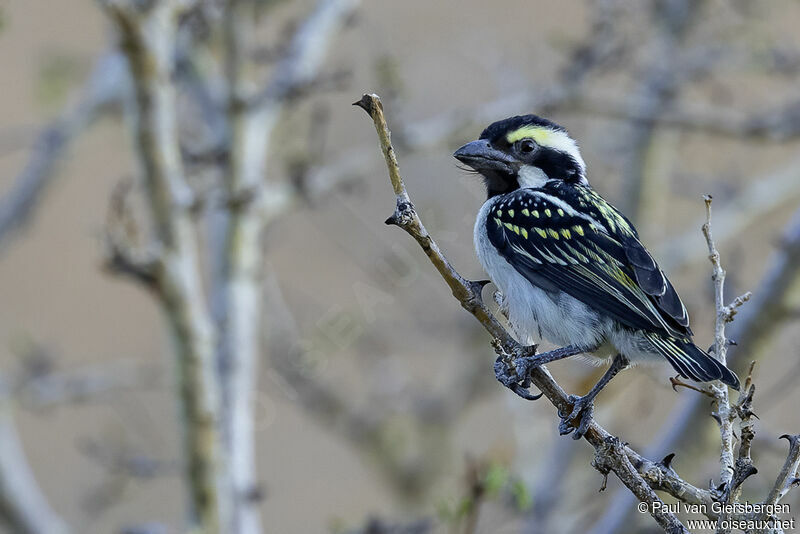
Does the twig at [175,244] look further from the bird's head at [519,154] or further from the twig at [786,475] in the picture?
the twig at [786,475]

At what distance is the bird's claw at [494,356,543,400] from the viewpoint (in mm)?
3121

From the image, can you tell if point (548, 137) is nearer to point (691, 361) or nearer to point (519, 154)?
point (519, 154)

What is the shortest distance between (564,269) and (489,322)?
910 millimetres

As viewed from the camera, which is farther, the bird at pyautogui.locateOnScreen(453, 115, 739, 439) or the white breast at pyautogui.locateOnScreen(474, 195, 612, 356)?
the white breast at pyautogui.locateOnScreen(474, 195, 612, 356)

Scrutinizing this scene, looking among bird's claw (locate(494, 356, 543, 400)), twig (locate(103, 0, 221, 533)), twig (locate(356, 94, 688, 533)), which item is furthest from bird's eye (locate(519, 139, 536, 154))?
twig (locate(103, 0, 221, 533))

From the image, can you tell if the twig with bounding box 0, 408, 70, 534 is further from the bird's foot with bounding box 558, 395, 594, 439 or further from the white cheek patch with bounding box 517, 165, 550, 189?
the bird's foot with bounding box 558, 395, 594, 439

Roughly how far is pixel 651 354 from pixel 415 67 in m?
5.74

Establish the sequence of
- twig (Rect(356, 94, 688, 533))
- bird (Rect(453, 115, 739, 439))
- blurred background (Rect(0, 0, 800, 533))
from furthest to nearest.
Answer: blurred background (Rect(0, 0, 800, 533)) < bird (Rect(453, 115, 739, 439)) < twig (Rect(356, 94, 688, 533))

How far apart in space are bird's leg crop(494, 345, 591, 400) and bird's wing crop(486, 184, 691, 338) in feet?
Answer: 0.99

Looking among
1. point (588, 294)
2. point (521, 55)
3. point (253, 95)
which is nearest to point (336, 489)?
point (521, 55)

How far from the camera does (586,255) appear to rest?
379 centimetres

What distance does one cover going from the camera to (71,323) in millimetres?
11602

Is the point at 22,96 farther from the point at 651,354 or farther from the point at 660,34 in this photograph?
the point at 651,354

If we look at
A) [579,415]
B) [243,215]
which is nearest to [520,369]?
[579,415]
